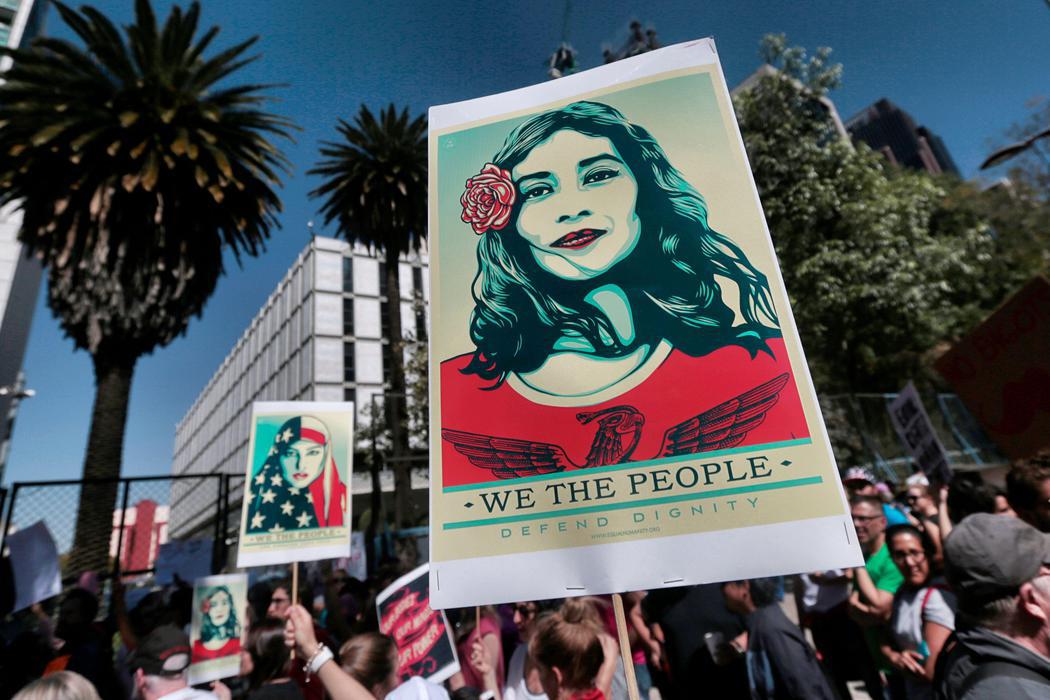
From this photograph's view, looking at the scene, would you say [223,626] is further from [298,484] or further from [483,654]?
[483,654]

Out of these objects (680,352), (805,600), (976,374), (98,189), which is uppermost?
(98,189)

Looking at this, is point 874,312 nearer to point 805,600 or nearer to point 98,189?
point 805,600

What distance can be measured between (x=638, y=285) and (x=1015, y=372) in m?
3.60

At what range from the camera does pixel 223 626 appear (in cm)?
376

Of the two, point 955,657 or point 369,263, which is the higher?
point 369,263

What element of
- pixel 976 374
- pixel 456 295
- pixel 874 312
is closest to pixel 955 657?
pixel 456 295

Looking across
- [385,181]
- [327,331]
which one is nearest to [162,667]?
[385,181]

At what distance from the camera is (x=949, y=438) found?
14.7 meters

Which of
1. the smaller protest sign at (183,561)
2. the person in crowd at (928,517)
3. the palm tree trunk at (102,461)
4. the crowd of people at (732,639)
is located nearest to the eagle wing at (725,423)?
the crowd of people at (732,639)

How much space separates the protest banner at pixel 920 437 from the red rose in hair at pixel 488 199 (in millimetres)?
4941

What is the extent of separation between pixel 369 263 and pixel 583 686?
3906 cm

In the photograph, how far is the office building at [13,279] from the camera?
1388 cm

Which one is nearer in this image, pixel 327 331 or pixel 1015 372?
pixel 1015 372

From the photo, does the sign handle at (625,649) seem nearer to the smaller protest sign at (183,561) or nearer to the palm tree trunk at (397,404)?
the smaller protest sign at (183,561)
